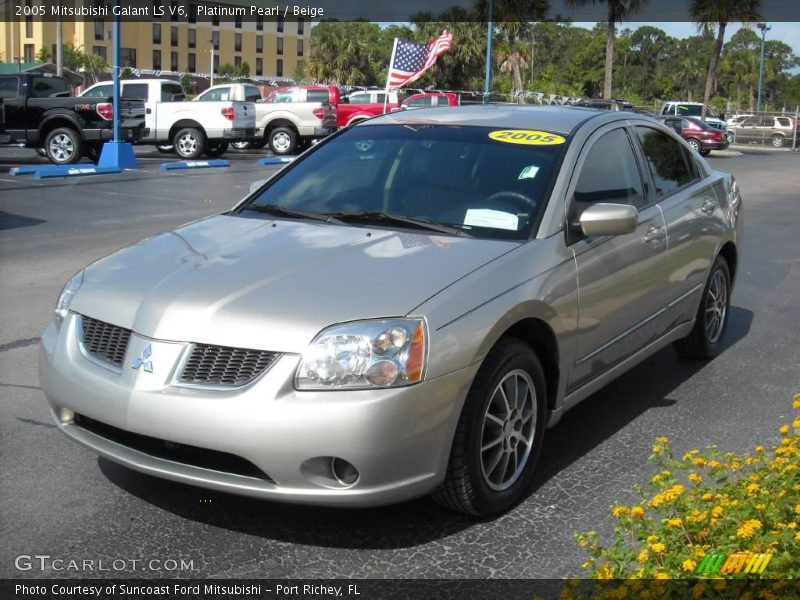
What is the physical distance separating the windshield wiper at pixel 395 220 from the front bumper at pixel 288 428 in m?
1.00

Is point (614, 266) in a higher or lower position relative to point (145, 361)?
higher

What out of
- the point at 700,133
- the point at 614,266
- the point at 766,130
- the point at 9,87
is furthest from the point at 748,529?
the point at 766,130

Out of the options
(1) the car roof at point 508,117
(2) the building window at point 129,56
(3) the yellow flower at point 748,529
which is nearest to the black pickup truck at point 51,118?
(1) the car roof at point 508,117

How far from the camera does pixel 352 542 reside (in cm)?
377

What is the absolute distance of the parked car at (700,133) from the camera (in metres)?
35.8

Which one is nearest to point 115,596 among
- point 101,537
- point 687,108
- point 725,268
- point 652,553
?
point 101,537

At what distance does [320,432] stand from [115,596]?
0.86 meters

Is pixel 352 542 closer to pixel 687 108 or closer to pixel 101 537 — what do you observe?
pixel 101 537

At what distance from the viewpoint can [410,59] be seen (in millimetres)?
30672

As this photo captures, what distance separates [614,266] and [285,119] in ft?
75.3

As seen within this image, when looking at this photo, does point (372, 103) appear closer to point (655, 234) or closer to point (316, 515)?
point (655, 234)

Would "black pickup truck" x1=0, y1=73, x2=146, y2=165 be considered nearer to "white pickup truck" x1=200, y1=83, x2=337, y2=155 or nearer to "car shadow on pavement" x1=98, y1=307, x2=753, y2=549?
"white pickup truck" x1=200, y1=83, x2=337, y2=155

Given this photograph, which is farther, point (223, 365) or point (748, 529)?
point (223, 365)

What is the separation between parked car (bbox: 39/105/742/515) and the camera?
3.47 metres
